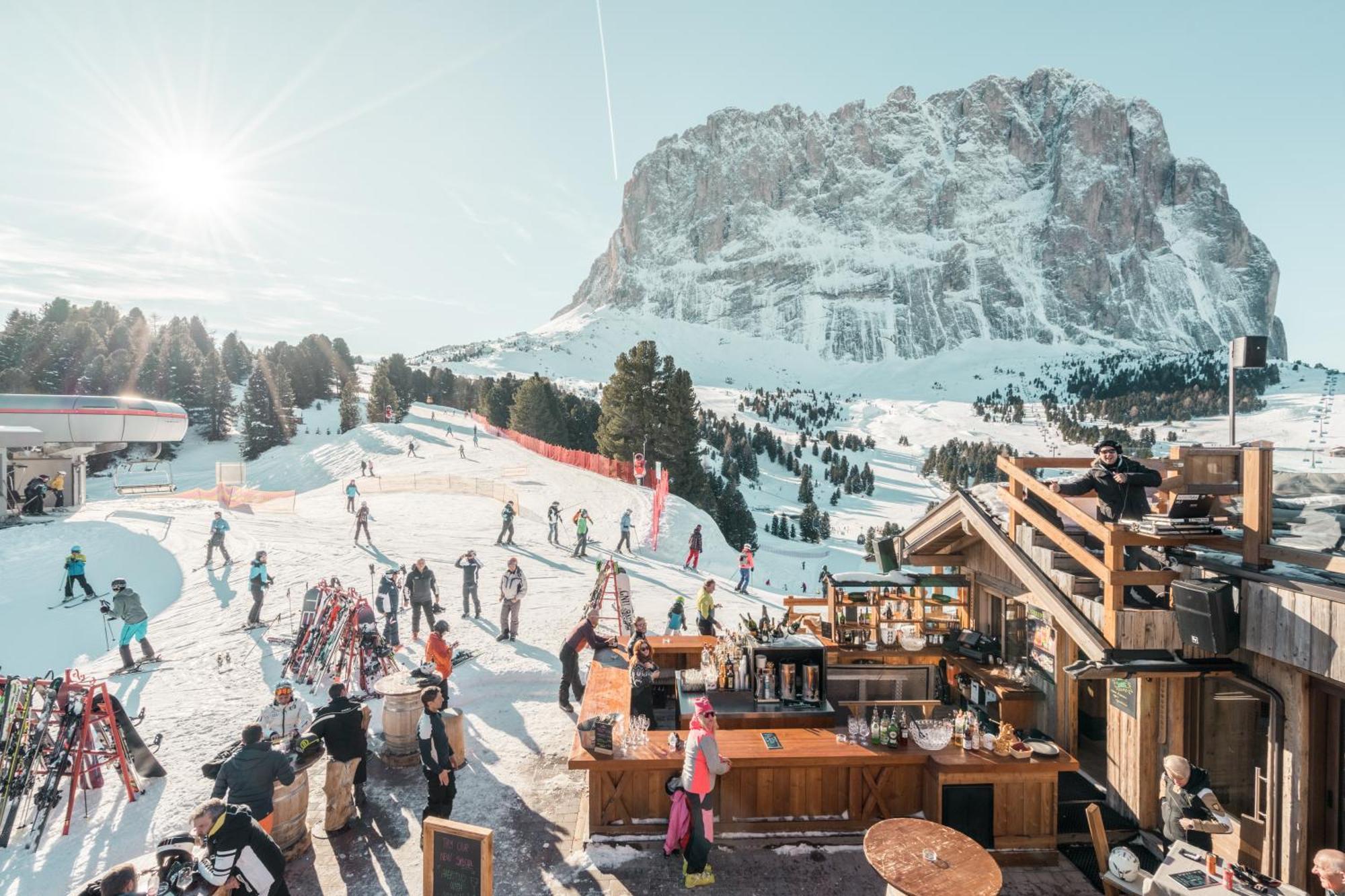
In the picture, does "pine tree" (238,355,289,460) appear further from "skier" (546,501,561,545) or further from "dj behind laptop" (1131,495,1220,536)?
"dj behind laptop" (1131,495,1220,536)

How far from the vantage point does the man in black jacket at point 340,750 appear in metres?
7.09

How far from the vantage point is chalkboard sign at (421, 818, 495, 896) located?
5145 mm

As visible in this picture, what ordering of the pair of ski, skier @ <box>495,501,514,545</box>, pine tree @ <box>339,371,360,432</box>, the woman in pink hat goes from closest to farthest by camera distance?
the woman in pink hat, the pair of ski, skier @ <box>495,501,514,545</box>, pine tree @ <box>339,371,360,432</box>

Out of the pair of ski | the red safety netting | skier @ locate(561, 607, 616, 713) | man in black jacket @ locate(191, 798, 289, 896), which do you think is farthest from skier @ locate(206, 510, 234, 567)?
the red safety netting

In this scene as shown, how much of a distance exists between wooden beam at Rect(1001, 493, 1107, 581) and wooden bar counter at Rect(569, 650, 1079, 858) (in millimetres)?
2459

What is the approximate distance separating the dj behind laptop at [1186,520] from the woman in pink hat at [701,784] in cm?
447

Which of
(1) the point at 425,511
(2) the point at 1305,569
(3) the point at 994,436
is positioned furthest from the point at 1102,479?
(3) the point at 994,436

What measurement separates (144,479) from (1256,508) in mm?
41496

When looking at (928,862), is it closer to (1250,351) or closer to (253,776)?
(253,776)

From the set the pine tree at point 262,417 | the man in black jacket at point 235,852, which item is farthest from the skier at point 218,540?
the pine tree at point 262,417

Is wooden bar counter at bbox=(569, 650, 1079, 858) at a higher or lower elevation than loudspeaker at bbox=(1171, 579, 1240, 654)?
lower

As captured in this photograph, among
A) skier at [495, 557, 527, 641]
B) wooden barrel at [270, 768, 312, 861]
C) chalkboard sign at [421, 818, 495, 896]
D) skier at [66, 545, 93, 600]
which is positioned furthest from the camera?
skier at [66, 545, 93, 600]

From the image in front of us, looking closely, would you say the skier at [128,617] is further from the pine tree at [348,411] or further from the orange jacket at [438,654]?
the pine tree at [348,411]

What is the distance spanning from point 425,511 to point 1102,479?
2746 cm
